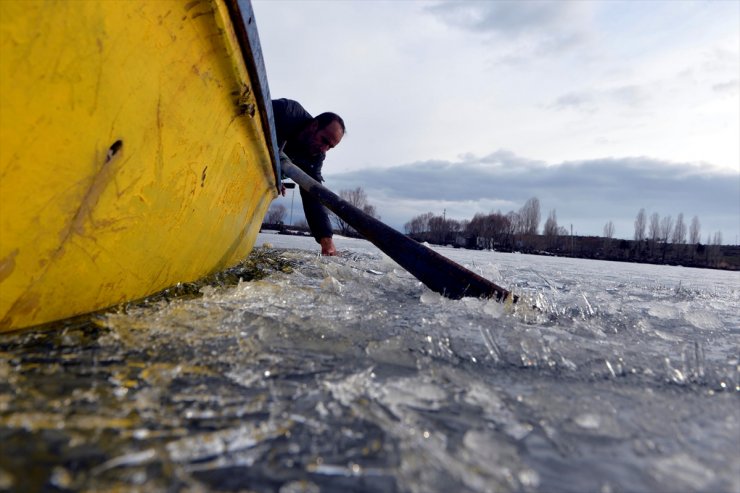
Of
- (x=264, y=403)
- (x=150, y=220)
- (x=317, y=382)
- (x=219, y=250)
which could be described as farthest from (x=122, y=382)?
(x=219, y=250)

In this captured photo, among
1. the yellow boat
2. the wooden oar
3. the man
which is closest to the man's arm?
the man

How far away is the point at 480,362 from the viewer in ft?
4.30

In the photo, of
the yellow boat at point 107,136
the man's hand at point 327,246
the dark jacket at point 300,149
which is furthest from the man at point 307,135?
the yellow boat at point 107,136

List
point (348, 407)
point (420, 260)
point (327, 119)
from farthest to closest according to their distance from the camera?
point (327, 119)
point (420, 260)
point (348, 407)

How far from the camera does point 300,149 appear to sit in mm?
4543

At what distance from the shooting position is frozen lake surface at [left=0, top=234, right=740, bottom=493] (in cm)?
67

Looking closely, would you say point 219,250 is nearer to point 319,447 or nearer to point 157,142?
point 157,142

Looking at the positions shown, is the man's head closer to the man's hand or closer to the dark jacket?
the dark jacket

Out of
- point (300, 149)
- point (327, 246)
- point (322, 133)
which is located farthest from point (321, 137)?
point (327, 246)

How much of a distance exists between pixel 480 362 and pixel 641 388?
453 millimetres

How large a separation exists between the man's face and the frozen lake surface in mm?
3005

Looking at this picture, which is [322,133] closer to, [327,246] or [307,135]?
[307,135]

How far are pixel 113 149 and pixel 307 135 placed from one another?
340 cm

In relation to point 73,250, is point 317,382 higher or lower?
lower
